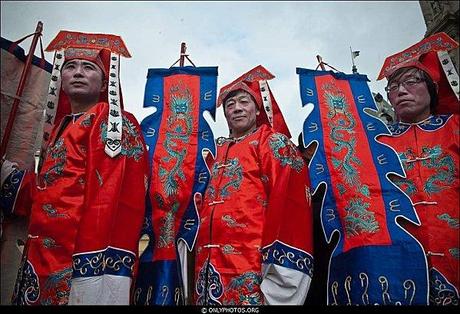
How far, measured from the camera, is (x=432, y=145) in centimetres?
291

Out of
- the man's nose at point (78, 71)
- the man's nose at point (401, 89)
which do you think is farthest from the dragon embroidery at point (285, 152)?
the man's nose at point (78, 71)

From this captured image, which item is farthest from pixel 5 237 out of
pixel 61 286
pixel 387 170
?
pixel 387 170

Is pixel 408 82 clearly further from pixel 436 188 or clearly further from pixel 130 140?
pixel 130 140

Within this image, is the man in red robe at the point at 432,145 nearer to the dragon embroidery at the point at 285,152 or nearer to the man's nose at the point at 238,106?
the dragon embroidery at the point at 285,152

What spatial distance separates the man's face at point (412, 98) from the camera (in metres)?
3.15

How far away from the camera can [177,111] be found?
3.36 metres

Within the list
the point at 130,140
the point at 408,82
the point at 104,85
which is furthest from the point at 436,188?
the point at 104,85

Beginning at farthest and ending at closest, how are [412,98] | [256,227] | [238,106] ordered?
1. [238,106]
2. [412,98]
3. [256,227]

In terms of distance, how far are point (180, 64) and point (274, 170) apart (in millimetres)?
1683

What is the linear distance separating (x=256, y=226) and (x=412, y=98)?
1666mm

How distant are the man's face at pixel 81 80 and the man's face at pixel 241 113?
1.04m

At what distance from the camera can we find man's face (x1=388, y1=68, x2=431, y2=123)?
315 cm

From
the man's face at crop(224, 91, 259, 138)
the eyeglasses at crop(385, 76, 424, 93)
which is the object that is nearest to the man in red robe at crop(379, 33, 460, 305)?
the eyeglasses at crop(385, 76, 424, 93)

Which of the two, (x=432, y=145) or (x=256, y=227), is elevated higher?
(x=432, y=145)
